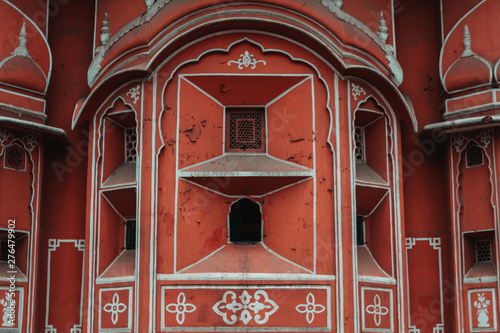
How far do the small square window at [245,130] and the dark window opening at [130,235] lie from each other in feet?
6.93

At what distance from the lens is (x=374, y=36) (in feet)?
53.4

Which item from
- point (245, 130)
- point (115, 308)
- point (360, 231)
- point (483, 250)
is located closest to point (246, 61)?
point (245, 130)

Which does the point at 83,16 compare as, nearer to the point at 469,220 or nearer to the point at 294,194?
the point at 294,194

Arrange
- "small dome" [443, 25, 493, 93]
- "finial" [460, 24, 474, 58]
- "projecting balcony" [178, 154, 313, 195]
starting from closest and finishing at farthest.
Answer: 1. "projecting balcony" [178, 154, 313, 195]
2. "small dome" [443, 25, 493, 93]
3. "finial" [460, 24, 474, 58]

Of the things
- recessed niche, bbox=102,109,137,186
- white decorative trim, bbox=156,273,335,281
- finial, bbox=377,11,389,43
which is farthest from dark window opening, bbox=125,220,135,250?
finial, bbox=377,11,389,43

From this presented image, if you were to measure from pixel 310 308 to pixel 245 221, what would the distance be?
1.91m

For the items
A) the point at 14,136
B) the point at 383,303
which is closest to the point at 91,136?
the point at 14,136

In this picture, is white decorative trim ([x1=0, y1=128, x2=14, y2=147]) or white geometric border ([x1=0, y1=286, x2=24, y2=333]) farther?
white decorative trim ([x1=0, y1=128, x2=14, y2=147])

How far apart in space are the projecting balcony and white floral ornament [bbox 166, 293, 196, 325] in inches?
76.4

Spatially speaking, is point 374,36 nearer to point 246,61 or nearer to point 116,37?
point 246,61

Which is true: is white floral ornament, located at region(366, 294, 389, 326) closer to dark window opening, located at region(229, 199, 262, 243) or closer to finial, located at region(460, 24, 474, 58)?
dark window opening, located at region(229, 199, 262, 243)

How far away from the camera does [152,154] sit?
50.7 feet

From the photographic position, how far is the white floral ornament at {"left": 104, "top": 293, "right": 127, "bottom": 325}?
15234 mm

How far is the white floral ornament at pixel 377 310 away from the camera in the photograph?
1528 cm
